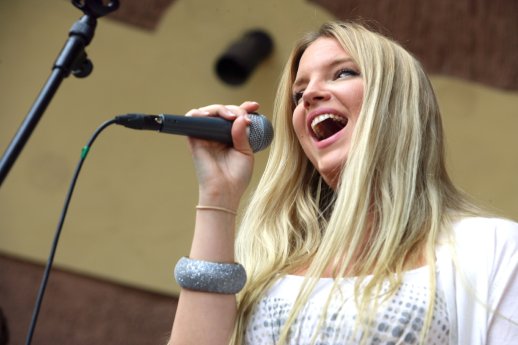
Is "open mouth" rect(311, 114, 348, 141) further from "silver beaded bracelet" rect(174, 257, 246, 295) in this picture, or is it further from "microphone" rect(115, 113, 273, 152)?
"silver beaded bracelet" rect(174, 257, 246, 295)

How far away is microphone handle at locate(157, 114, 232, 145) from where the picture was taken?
1.67 m

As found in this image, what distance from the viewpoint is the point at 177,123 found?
1.70 m

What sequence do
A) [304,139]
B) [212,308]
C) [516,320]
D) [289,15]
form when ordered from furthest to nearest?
1. [289,15]
2. [304,139]
3. [212,308]
4. [516,320]

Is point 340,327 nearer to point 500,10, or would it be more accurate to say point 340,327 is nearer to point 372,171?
point 372,171

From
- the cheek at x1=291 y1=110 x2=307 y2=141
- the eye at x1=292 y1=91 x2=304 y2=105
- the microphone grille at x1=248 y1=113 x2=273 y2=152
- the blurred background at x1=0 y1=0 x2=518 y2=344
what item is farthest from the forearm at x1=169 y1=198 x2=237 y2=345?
the blurred background at x1=0 y1=0 x2=518 y2=344

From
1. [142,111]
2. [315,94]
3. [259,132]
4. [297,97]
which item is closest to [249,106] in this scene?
[259,132]

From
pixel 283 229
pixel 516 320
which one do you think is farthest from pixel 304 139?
pixel 516 320

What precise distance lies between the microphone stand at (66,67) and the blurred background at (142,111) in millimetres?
1878

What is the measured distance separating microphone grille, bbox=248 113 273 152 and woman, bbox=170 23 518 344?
0.03 m

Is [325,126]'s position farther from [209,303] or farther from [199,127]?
[209,303]

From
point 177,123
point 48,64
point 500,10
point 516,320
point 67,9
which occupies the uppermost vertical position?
point 500,10

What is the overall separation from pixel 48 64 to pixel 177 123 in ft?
7.89

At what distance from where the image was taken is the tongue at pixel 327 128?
2.03 meters

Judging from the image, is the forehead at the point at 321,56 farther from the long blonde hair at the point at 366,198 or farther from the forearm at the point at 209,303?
the forearm at the point at 209,303
